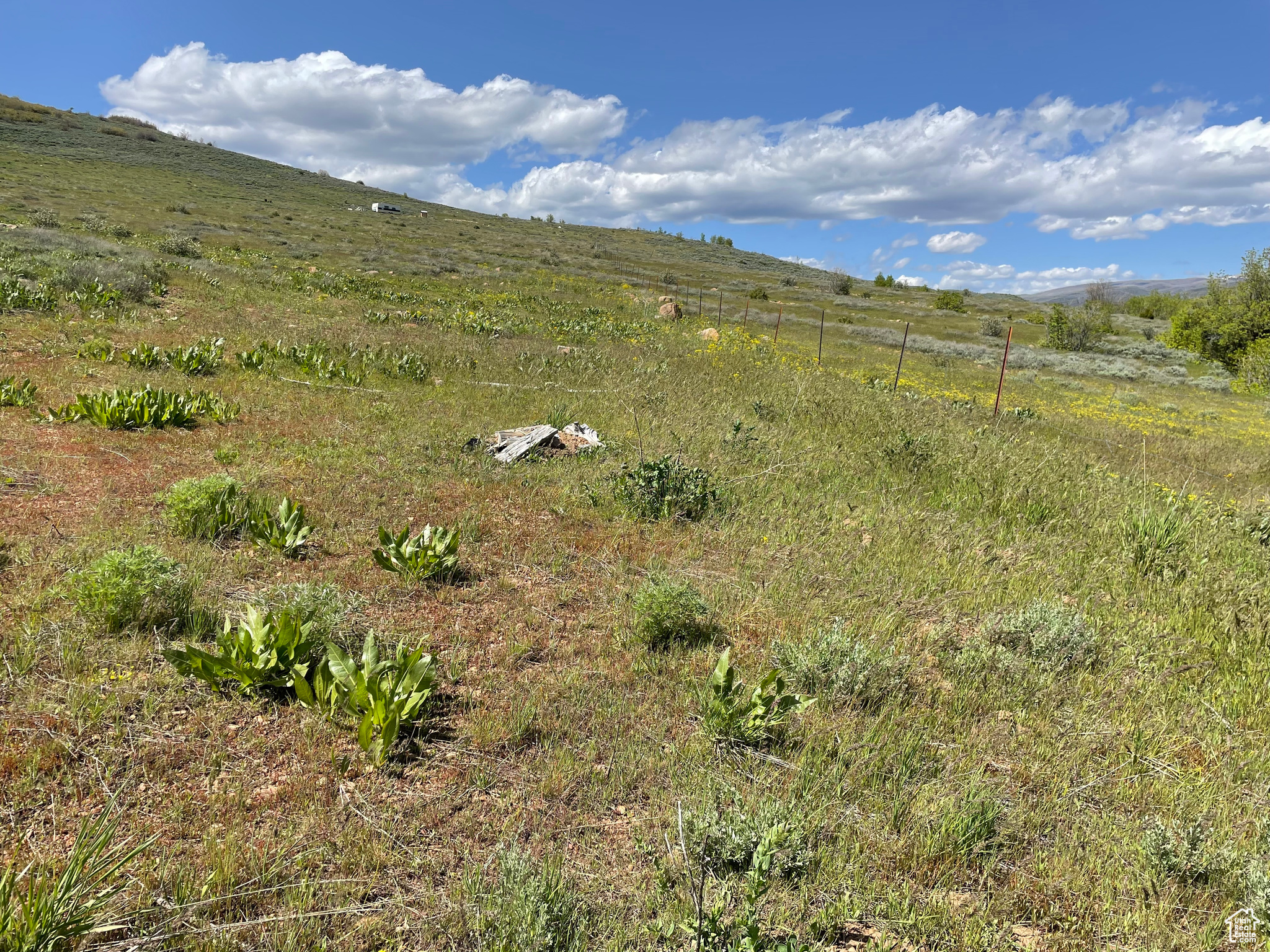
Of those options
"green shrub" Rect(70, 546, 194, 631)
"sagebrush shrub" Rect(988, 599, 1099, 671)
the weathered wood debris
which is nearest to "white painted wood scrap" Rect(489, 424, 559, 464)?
the weathered wood debris

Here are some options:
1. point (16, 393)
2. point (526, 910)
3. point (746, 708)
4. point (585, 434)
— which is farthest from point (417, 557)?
point (16, 393)

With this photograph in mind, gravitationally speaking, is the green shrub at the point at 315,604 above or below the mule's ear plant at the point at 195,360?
below

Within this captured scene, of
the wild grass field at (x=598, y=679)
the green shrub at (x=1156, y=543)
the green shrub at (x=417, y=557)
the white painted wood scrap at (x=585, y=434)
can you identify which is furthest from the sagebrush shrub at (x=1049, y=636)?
the white painted wood scrap at (x=585, y=434)

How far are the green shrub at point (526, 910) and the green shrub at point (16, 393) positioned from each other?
852cm

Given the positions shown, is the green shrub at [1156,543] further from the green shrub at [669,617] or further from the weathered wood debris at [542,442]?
the weathered wood debris at [542,442]

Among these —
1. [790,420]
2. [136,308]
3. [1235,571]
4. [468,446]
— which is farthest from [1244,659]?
[136,308]

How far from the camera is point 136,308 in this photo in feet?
44.0

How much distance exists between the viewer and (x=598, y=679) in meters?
3.77

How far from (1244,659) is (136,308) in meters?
18.0

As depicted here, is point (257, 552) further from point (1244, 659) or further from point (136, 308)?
point (136, 308)

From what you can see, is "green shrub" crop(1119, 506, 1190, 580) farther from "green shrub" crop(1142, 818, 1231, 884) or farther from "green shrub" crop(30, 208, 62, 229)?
"green shrub" crop(30, 208, 62, 229)

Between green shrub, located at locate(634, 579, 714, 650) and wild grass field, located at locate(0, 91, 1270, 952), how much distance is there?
3cm

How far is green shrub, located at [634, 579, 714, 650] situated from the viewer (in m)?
4.14

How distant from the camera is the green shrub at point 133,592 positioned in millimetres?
3588
